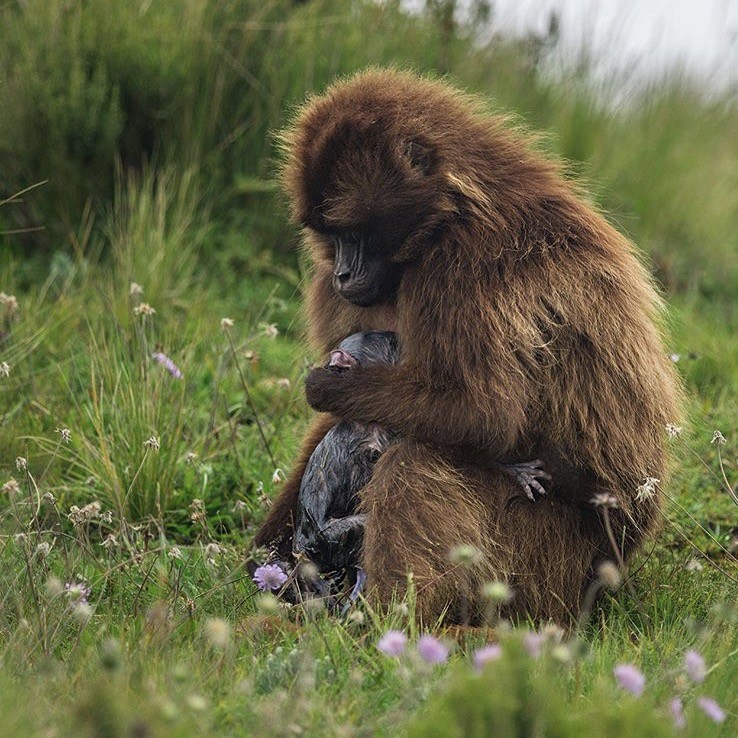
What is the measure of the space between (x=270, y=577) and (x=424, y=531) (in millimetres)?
549

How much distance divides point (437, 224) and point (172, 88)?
388 cm

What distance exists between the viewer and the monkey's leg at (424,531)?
11.9 ft

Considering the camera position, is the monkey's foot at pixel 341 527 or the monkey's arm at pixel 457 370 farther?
the monkey's foot at pixel 341 527

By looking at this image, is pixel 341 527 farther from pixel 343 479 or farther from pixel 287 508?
pixel 287 508

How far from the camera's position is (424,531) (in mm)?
3666

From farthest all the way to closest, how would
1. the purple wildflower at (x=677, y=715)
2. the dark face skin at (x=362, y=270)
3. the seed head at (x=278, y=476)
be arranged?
the seed head at (x=278, y=476), the dark face skin at (x=362, y=270), the purple wildflower at (x=677, y=715)

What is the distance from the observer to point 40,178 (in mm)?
7191

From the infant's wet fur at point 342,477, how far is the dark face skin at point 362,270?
13cm

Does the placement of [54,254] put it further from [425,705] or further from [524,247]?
[425,705]

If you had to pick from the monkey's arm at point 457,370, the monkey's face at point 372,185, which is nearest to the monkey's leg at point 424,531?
the monkey's arm at point 457,370

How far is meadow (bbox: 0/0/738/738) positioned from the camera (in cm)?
283

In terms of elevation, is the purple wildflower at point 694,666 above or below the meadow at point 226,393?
above

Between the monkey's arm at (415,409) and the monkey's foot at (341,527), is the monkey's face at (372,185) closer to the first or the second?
the monkey's arm at (415,409)

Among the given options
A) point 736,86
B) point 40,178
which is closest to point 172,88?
point 40,178
